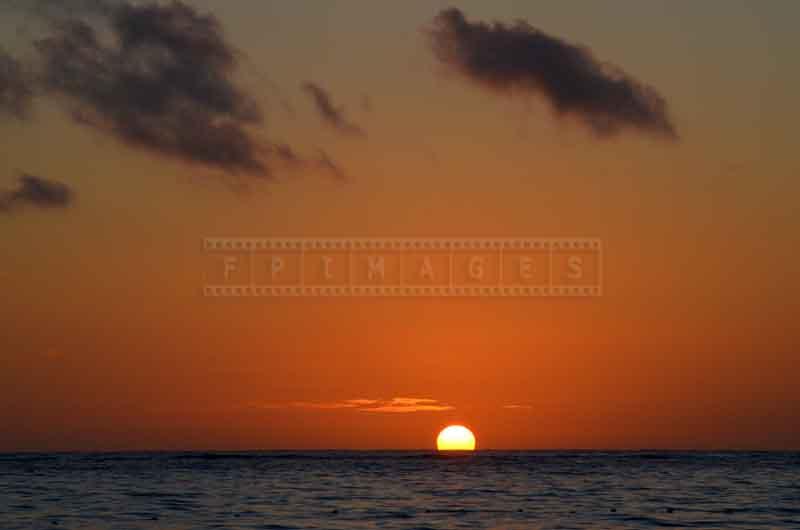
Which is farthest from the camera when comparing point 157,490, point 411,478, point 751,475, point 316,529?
point 751,475

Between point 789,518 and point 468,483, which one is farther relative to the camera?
point 468,483

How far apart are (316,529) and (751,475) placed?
269 feet

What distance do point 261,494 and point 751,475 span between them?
65241 millimetres

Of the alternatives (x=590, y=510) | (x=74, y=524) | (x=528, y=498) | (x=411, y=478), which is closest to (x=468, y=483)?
(x=411, y=478)

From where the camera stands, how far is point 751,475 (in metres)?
128

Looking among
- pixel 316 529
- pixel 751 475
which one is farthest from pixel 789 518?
pixel 751 475

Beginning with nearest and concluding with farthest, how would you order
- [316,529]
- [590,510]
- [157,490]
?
[316,529] < [590,510] < [157,490]

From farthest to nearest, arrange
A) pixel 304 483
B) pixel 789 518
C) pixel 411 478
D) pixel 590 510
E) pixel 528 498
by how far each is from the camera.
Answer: pixel 411 478 → pixel 304 483 → pixel 528 498 → pixel 590 510 → pixel 789 518

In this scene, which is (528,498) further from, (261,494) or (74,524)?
(74,524)

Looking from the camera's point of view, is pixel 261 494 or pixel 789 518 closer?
pixel 789 518

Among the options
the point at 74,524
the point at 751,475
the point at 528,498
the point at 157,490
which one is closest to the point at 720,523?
the point at 528,498

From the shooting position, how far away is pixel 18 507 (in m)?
73.0

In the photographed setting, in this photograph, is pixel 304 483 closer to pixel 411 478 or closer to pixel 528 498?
pixel 411 478

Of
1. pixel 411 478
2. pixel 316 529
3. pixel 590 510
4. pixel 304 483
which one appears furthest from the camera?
pixel 411 478
